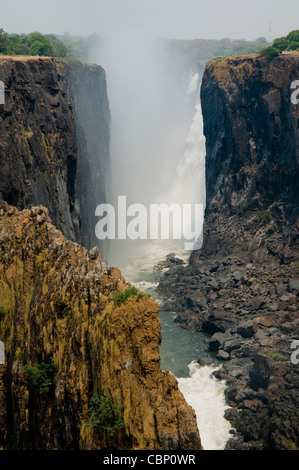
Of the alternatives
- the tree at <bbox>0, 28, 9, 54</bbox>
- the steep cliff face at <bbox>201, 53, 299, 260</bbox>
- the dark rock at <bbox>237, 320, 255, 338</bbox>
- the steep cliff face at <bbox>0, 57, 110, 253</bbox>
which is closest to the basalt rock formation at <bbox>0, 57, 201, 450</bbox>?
the steep cliff face at <bbox>0, 57, 110, 253</bbox>

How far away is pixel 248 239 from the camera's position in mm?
75875

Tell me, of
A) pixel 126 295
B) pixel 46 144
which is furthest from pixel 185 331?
pixel 126 295

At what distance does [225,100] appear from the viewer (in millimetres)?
81875

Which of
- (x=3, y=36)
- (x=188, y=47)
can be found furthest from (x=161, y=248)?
(x=188, y=47)

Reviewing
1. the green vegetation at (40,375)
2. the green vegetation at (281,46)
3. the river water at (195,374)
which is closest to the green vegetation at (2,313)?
the green vegetation at (40,375)

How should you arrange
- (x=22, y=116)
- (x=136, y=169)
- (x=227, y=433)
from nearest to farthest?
(x=227, y=433) < (x=22, y=116) < (x=136, y=169)

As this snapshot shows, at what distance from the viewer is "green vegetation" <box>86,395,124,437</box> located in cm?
2233

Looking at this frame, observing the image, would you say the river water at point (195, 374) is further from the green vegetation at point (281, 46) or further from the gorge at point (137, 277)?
the green vegetation at point (281, 46)

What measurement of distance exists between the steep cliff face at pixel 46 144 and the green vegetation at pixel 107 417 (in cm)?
2690

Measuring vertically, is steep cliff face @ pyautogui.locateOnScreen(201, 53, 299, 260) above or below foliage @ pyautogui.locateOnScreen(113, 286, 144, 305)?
above

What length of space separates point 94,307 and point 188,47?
188130 millimetres

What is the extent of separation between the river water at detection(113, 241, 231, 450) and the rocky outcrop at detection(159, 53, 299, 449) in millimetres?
1315

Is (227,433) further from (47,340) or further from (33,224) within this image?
(33,224)

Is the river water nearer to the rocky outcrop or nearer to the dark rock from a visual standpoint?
the rocky outcrop
